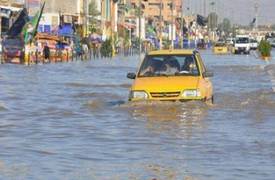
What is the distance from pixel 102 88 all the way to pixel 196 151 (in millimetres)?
18153

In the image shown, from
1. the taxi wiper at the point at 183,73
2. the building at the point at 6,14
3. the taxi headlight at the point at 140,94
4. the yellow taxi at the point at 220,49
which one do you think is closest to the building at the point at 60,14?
the building at the point at 6,14

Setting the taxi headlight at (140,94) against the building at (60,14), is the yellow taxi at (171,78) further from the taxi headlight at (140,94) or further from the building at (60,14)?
the building at (60,14)

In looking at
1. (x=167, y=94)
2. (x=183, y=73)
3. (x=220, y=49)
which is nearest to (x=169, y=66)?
(x=183, y=73)

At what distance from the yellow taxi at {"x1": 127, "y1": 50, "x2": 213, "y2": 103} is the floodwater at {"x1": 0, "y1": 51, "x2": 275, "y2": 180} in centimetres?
25

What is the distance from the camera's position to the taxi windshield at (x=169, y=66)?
20.8 m

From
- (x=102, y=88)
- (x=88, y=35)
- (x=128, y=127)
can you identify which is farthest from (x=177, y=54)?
(x=88, y=35)

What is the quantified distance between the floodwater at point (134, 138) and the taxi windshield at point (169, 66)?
0.83 metres

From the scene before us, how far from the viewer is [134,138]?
1549cm

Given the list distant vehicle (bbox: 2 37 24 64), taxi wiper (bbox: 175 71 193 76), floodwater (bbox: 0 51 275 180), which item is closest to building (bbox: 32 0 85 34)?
distant vehicle (bbox: 2 37 24 64)

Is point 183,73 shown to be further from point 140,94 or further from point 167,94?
point 140,94

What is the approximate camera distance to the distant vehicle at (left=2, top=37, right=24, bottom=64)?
184ft

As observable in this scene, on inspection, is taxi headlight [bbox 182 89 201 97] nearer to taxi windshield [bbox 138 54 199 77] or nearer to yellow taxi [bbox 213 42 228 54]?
taxi windshield [bbox 138 54 199 77]

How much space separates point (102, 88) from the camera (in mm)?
31766

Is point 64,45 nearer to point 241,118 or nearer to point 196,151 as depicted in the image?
point 241,118
